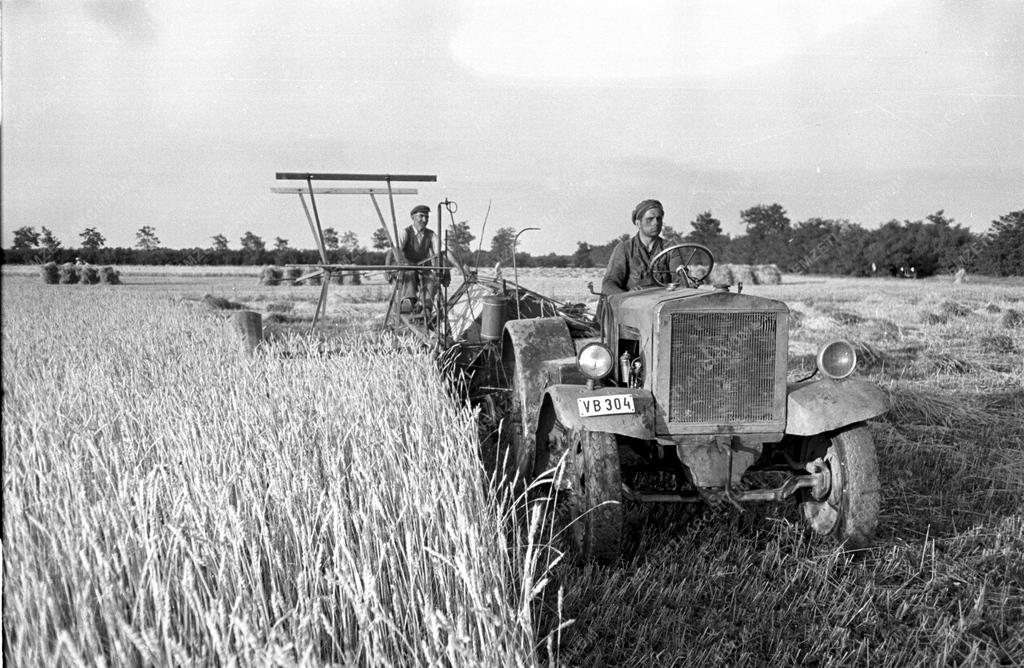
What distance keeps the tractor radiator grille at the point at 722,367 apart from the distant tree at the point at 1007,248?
1598 centimetres

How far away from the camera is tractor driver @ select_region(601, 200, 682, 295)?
480 cm

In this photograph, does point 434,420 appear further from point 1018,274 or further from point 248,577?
point 1018,274

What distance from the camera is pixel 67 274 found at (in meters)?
26.4

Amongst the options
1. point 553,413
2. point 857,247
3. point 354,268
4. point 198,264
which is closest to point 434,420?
point 553,413

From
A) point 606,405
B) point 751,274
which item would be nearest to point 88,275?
point 751,274

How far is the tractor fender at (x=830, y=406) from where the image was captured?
3.50 meters

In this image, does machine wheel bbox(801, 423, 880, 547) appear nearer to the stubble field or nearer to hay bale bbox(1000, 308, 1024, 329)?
the stubble field

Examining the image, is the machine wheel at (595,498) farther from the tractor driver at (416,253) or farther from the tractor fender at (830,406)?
the tractor driver at (416,253)

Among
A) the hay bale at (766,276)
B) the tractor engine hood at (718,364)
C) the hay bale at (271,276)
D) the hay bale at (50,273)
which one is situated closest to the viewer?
the tractor engine hood at (718,364)

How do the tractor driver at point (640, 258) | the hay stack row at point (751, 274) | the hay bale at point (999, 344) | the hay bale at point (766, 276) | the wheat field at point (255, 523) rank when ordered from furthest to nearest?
the hay bale at point (766, 276), the hay stack row at point (751, 274), the hay bale at point (999, 344), the tractor driver at point (640, 258), the wheat field at point (255, 523)

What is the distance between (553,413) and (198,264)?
44730 millimetres

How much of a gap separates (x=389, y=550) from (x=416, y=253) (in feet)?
23.0

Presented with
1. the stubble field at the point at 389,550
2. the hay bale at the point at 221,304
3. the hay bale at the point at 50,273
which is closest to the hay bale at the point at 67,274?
the hay bale at the point at 50,273

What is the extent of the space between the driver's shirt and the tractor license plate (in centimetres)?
144
